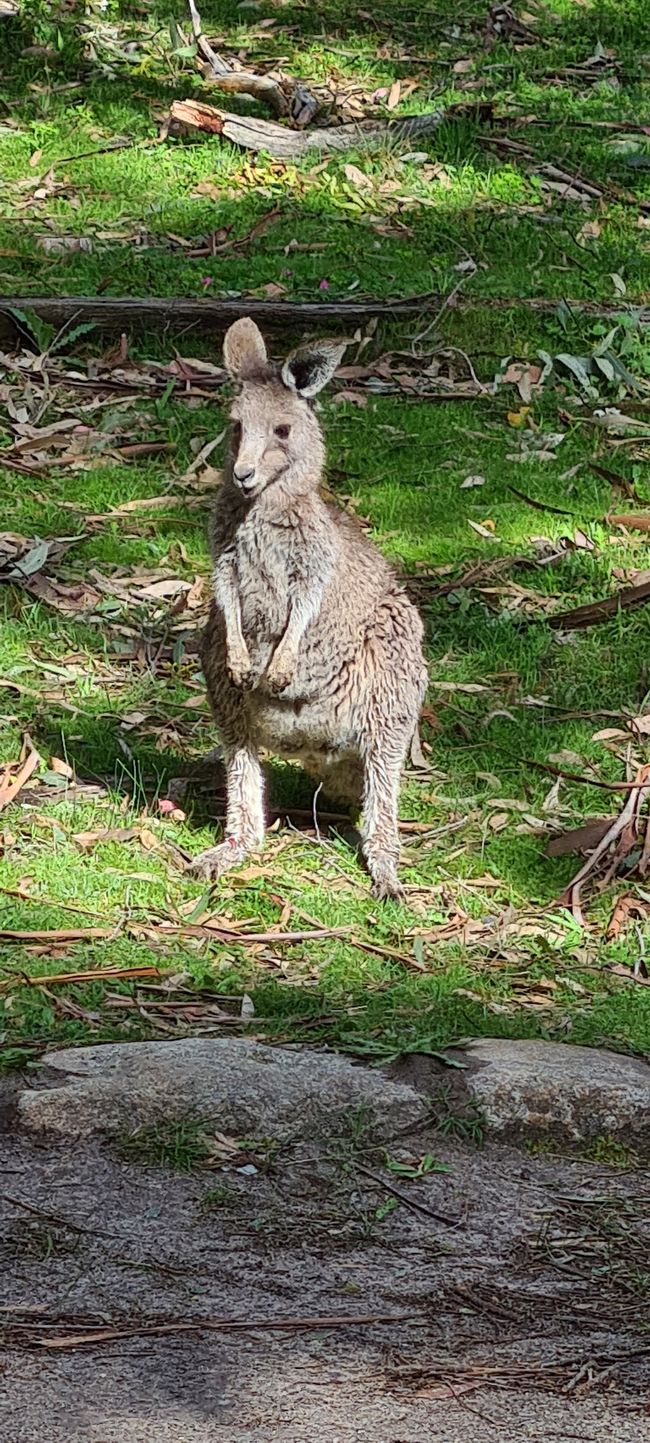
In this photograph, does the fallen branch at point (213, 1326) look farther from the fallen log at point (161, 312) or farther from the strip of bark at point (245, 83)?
the strip of bark at point (245, 83)

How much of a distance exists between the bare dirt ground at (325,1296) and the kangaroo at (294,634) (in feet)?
5.39

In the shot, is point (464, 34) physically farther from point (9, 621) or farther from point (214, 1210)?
point (214, 1210)

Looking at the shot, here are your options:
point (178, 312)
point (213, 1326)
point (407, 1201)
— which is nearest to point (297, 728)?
point (407, 1201)

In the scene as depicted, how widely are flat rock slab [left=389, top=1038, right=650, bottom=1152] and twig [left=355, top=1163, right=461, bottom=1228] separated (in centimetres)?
31

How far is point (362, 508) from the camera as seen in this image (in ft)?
24.7

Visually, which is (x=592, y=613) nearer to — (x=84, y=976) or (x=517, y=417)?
(x=517, y=417)

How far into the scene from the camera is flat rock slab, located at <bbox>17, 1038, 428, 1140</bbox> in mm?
3732

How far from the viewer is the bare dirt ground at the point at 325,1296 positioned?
112 inches

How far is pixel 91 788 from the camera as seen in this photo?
569 centimetres

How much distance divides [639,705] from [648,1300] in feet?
10.7

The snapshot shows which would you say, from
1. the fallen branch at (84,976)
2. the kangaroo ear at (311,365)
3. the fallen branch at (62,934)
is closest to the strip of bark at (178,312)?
the kangaroo ear at (311,365)

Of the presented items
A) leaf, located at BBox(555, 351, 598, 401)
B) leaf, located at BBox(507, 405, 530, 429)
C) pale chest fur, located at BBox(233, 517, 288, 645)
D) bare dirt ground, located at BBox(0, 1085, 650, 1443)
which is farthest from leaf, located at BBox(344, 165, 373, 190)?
bare dirt ground, located at BBox(0, 1085, 650, 1443)

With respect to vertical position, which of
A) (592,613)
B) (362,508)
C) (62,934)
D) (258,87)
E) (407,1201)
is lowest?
(592,613)

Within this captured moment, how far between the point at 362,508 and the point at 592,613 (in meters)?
1.16
